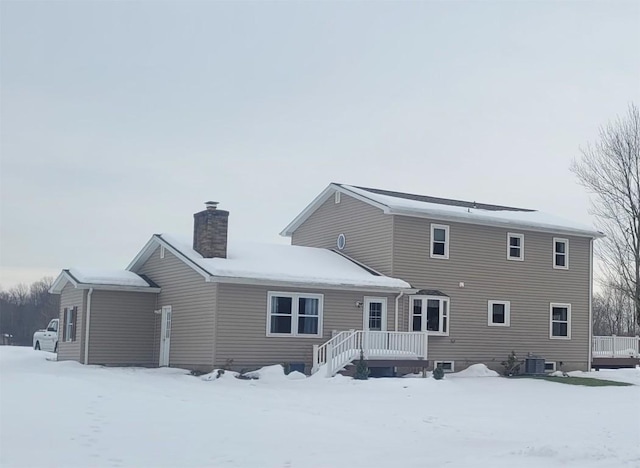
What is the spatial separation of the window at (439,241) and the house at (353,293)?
38mm

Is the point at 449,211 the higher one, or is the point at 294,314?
the point at 449,211

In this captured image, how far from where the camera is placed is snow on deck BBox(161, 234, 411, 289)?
85.7 feet

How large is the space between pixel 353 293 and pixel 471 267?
5.30m

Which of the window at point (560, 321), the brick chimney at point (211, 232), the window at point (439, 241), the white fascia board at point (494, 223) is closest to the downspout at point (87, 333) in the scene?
the brick chimney at point (211, 232)

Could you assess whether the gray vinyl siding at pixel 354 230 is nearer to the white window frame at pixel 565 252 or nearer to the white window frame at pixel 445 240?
the white window frame at pixel 445 240

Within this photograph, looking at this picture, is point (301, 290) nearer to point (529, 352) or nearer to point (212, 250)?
point (212, 250)

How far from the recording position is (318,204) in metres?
33.8

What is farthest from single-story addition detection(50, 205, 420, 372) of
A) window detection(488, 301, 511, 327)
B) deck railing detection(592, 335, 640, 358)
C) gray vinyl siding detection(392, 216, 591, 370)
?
deck railing detection(592, 335, 640, 358)

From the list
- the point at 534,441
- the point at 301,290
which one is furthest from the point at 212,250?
the point at 534,441

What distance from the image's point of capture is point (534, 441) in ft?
45.7

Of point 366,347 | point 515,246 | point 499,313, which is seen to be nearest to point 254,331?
point 366,347

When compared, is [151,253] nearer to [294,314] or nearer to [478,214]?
[294,314]

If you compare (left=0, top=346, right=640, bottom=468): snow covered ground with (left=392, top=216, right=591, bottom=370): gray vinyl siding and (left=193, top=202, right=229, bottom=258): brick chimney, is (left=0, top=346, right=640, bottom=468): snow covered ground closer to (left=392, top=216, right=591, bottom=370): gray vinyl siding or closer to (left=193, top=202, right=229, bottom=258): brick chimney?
(left=193, top=202, right=229, bottom=258): brick chimney

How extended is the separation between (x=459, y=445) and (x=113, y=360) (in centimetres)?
1794
